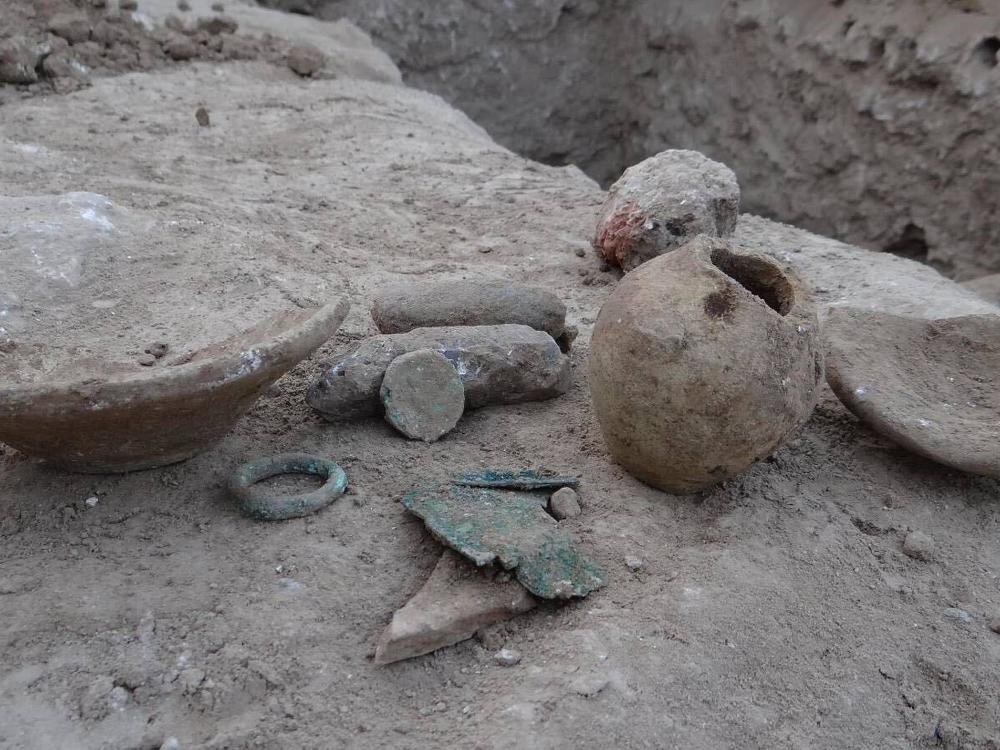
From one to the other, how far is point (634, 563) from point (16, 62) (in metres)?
4.93

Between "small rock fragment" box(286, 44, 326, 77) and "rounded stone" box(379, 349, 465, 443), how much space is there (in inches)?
176

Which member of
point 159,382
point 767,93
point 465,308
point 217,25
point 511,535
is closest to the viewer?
point 159,382

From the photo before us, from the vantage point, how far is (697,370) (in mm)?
2199

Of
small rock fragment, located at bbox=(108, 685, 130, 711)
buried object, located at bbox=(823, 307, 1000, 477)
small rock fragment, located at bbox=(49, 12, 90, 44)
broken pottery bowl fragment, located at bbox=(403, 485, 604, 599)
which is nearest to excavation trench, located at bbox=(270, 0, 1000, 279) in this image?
small rock fragment, located at bbox=(49, 12, 90, 44)

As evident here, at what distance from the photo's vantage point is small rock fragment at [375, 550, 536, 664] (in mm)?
1919

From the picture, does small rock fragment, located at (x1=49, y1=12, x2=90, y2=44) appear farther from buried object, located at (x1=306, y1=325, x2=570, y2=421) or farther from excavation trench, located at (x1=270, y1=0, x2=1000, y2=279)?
buried object, located at (x1=306, y1=325, x2=570, y2=421)

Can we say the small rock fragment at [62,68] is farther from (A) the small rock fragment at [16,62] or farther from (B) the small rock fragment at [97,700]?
(B) the small rock fragment at [97,700]

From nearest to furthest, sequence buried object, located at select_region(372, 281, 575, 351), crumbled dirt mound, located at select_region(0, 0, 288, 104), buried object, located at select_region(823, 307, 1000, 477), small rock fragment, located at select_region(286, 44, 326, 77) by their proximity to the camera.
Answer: buried object, located at select_region(823, 307, 1000, 477), buried object, located at select_region(372, 281, 575, 351), crumbled dirt mound, located at select_region(0, 0, 288, 104), small rock fragment, located at select_region(286, 44, 326, 77)

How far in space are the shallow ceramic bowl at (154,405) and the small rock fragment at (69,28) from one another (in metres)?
4.37

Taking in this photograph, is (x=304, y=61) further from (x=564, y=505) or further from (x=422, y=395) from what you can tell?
(x=564, y=505)

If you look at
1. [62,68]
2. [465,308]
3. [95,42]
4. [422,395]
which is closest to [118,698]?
[422,395]

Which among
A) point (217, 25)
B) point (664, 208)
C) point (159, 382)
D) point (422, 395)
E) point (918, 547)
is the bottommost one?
point (217, 25)

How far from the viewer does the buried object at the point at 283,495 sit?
2.27 metres

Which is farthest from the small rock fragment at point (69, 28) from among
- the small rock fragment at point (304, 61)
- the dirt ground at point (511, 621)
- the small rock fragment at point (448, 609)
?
the small rock fragment at point (448, 609)
